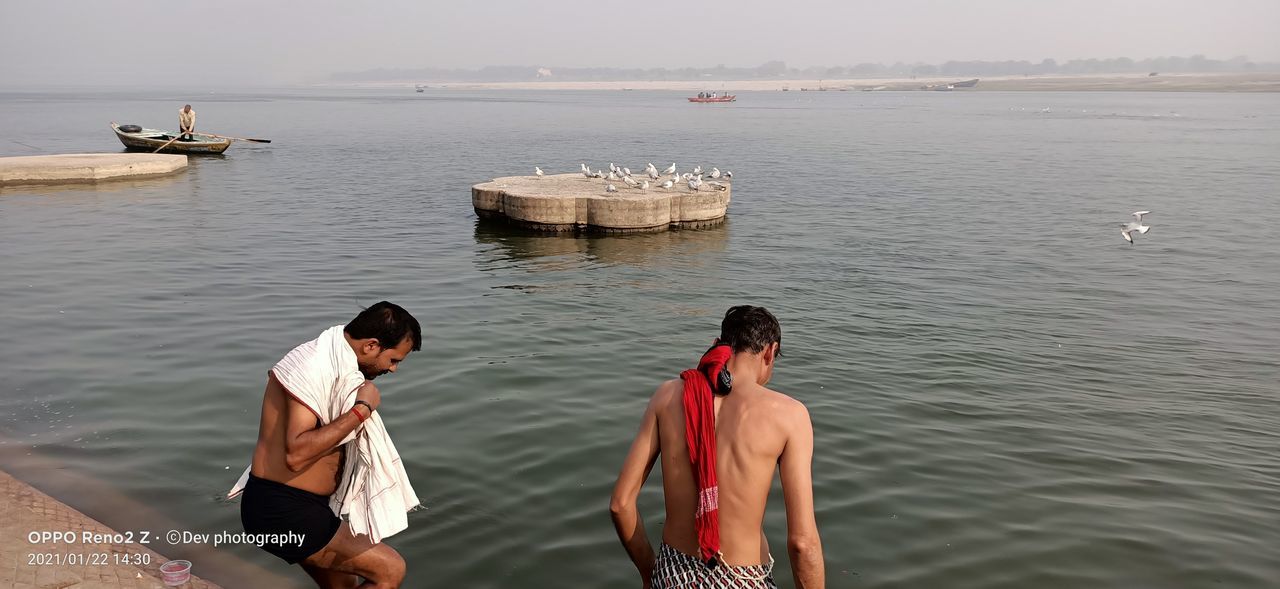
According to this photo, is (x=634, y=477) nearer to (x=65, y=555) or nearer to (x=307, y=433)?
(x=307, y=433)

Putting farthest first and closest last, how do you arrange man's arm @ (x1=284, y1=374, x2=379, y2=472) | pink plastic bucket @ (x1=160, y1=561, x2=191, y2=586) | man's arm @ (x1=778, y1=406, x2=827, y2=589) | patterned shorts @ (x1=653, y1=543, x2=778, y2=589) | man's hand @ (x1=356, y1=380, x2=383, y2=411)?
pink plastic bucket @ (x1=160, y1=561, x2=191, y2=586), man's hand @ (x1=356, y1=380, x2=383, y2=411), man's arm @ (x1=284, y1=374, x2=379, y2=472), patterned shorts @ (x1=653, y1=543, x2=778, y2=589), man's arm @ (x1=778, y1=406, x2=827, y2=589)

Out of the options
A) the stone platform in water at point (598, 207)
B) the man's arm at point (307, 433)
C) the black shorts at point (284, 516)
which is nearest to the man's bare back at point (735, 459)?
the man's arm at point (307, 433)

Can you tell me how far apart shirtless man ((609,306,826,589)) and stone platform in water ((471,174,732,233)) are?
15.8 metres

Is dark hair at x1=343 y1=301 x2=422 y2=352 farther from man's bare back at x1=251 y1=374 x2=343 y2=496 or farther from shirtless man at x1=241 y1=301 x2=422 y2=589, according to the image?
man's bare back at x1=251 y1=374 x2=343 y2=496

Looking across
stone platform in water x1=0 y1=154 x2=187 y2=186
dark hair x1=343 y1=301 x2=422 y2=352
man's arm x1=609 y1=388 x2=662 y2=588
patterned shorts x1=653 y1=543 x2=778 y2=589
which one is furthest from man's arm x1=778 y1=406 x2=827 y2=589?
stone platform in water x1=0 y1=154 x2=187 y2=186

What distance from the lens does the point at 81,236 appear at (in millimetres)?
18484

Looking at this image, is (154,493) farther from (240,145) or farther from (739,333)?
(240,145)

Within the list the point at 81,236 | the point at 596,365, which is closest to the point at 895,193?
the point at 596,365

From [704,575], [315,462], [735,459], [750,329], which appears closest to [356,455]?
[315,462]

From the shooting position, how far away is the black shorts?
4297 mm

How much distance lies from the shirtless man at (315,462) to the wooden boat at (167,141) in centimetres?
3765

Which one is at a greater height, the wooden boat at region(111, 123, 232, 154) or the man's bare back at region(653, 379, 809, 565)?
the wooden boat at region(111, 123, 232, 154)

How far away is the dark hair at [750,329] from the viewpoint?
372 cm

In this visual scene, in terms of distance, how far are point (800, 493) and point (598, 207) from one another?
1623cm
